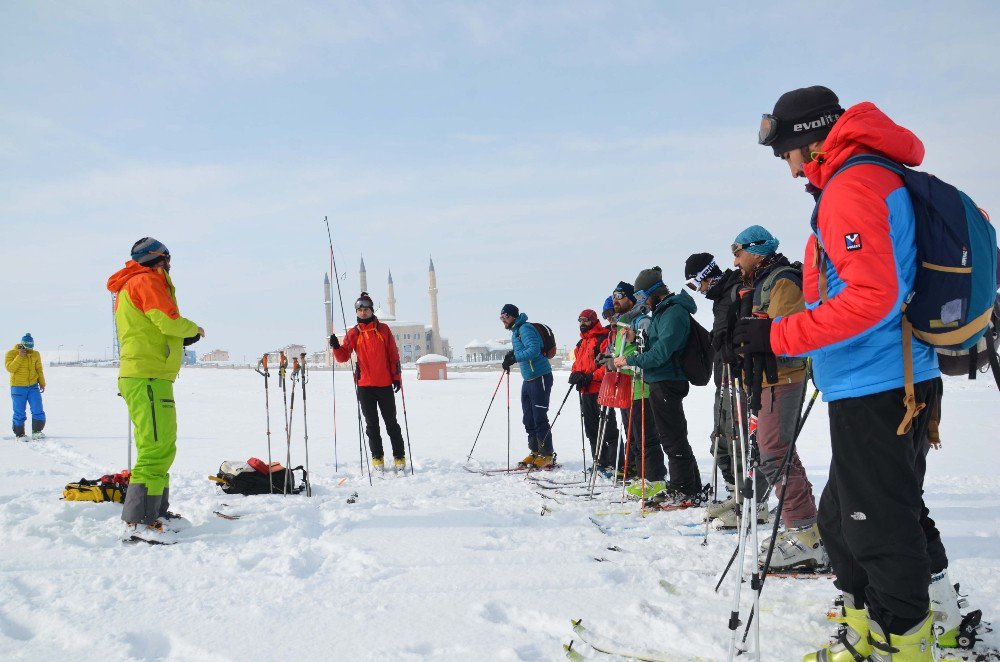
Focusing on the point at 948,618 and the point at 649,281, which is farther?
the point at 649,281

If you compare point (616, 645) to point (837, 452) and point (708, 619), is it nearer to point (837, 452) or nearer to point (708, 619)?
point (708, 619)

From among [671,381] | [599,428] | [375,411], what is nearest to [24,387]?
[375,411]

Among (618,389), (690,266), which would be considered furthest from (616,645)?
(618,389)

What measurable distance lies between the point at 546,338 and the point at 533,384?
66 centimetres

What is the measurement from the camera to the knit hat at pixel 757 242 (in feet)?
12.4

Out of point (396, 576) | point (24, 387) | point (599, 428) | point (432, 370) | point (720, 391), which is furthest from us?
point (432, 370)

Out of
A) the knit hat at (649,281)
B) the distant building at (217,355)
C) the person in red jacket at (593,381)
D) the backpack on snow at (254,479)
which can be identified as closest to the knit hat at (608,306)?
the person in red jacket at (593,381)

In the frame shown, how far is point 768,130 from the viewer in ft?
7.45

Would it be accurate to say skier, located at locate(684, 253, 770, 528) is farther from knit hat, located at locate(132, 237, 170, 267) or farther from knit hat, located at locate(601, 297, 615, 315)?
knit hat, located at locate(132, 237, 170, 267)

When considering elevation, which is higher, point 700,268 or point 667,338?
point 700,268

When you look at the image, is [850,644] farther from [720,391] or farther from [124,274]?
[124,274]

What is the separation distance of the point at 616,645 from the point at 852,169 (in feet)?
6.34

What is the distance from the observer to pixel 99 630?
2564 millimetres

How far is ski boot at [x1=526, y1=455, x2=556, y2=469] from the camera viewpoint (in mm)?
7770
